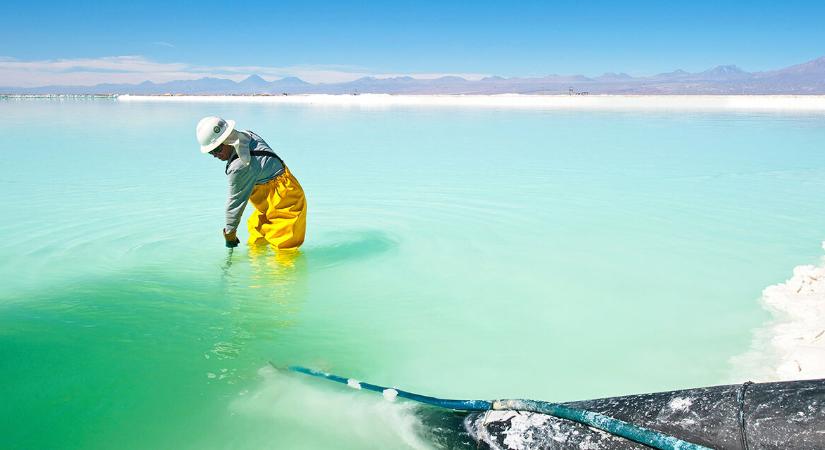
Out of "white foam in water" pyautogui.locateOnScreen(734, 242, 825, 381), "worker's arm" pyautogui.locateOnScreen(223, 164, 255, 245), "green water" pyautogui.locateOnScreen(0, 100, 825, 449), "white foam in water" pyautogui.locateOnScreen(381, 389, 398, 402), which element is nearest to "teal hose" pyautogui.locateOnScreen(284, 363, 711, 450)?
"white foam in water" pyautogui.locateOnScreen(381, 389, 398, 402)

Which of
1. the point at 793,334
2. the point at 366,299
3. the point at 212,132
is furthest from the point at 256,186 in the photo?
the point at 793,334

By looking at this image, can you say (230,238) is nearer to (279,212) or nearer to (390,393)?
(279,212)

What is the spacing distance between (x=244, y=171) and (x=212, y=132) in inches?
15.8

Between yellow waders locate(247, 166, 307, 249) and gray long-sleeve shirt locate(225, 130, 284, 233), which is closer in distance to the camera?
gray long-sleeve shirt locate(225, 130, 284, 233)

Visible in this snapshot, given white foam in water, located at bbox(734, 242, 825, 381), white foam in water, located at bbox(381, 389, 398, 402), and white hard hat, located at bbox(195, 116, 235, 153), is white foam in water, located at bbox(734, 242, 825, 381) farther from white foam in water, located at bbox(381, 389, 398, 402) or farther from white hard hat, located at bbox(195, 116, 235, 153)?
white hard hat, located at bbox(195, 116, 235, 153)

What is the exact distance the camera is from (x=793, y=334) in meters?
3.94

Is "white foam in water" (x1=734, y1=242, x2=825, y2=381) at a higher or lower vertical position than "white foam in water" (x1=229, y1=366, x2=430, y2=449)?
higher

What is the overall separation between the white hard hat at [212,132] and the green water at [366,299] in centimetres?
117

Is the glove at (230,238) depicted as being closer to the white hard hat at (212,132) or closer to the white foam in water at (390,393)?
the white hard hat at (212,132)

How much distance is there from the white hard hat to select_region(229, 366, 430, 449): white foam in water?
6.20ft

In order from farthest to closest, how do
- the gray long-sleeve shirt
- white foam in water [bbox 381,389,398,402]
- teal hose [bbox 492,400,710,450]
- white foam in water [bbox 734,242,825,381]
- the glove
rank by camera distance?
the glove < the gray long-sleeve shirt < white foam in water [bbox 734,242,825,381] < white foam in water [bbox 381,389,398,402] < teal hose [bbox 492,400,710,450]

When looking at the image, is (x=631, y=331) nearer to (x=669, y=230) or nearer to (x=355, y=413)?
(x=355, y=413)

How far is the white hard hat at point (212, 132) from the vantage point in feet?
14.7

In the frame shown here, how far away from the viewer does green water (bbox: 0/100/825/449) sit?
3.27 metres
